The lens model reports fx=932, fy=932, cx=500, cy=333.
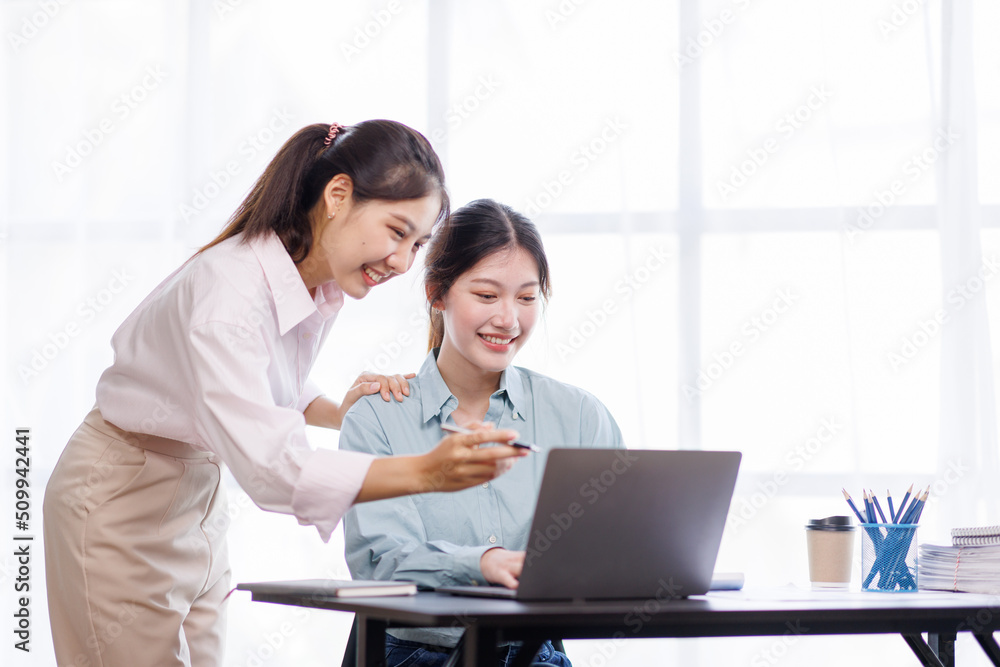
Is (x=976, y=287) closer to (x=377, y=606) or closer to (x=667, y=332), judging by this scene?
(x=667, y=332)

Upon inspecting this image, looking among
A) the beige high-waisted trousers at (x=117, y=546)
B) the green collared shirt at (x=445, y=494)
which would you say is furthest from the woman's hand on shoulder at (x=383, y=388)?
the beige high-waisted trousers at (x=117, y=546)

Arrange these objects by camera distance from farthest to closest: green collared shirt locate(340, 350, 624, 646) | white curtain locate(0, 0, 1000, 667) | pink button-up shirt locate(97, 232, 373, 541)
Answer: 1. white curtain locate(0, 0, 1000, 667)
2. green collared shirt locate(340, 350, 624, 646)
3. pink button-up shirt locate(97, 232, 373, 541)

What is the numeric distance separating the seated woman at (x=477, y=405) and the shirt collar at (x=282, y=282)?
0.30m

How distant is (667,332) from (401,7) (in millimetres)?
1272

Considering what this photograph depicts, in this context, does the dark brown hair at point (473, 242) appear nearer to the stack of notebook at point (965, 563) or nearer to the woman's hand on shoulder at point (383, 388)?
the woman's hand on shoulder at point (383, 388)

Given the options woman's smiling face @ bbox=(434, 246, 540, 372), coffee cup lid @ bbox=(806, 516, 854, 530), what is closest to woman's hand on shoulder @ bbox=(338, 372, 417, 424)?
woman's smiling face @ bbox=(434, 246, 540, 372)

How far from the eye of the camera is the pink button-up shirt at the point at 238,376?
46.6 inches

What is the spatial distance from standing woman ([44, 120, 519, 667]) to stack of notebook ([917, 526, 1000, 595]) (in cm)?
98

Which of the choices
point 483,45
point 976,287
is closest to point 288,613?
point 483,45

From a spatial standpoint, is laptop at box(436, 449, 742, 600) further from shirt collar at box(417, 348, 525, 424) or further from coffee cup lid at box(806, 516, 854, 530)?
shirt collar at box(417, 348, 525, 424)

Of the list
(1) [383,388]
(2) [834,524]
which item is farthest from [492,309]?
(2) [834,524]

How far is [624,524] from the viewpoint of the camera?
1.08m

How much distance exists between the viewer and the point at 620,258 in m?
2.70

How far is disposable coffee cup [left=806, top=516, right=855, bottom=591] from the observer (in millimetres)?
1520
